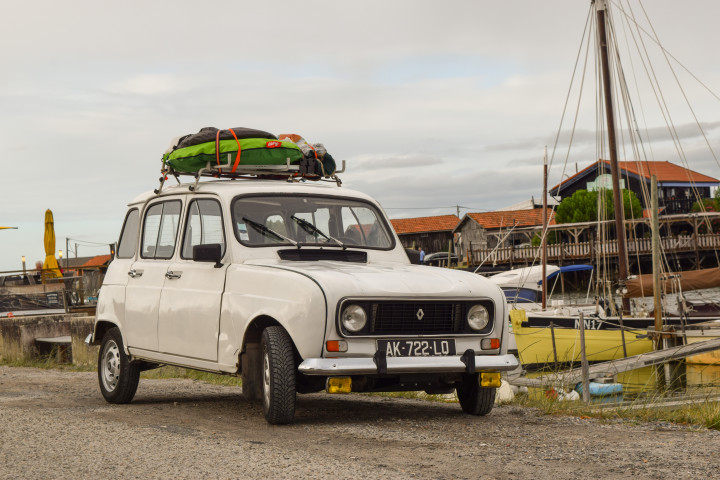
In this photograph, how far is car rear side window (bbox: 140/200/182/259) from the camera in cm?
889

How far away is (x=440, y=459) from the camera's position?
18.6ft

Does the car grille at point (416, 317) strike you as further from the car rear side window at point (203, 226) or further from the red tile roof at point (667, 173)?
the red tile roof at point (667, 173)

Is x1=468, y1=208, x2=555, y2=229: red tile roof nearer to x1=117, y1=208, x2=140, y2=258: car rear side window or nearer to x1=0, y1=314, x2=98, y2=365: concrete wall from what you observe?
x1=0, y1=314, x2=98, y2=365: concrete wall

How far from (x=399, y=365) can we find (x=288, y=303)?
0.92 meters

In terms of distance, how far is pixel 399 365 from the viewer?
6809 mm

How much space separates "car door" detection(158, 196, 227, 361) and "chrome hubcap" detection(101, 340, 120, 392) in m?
1.07

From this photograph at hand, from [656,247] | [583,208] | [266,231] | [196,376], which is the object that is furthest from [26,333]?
[583,208]

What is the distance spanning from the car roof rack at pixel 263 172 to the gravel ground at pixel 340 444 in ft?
7.10

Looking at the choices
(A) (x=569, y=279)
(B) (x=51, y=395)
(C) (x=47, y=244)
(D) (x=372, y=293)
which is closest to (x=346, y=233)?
(D) (x=372, y=293)

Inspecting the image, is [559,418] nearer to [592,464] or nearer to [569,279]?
[592,464]

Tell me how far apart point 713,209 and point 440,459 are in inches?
2801

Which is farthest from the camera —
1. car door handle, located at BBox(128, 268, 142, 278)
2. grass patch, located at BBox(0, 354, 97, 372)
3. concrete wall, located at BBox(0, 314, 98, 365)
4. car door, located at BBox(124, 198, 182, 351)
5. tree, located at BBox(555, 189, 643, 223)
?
tree, located at BBox(555, 189, 643, 223)

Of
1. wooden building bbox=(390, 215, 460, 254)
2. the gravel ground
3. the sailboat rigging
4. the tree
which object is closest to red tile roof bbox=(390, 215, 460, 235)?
wooden building bbox=(390, 215, 460, 254)

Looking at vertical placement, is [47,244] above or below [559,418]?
above
